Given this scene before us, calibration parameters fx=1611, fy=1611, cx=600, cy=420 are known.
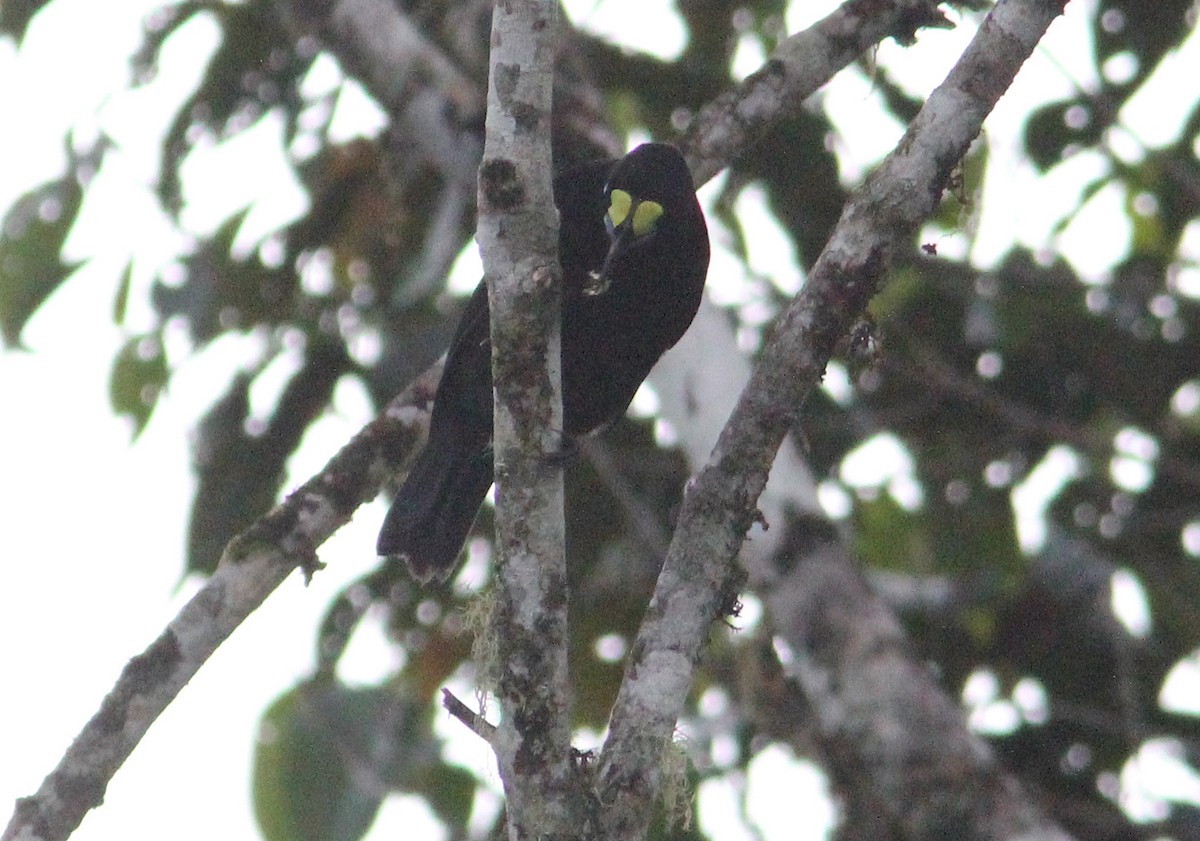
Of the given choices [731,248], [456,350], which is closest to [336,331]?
Result: [731,248]

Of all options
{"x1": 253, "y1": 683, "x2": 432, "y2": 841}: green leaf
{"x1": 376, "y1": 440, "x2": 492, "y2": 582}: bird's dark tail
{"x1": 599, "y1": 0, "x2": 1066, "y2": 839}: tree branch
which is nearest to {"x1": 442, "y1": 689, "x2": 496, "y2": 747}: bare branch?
{"x1": 599, "y1": 0, "x2": 1066, "y2": 839}: tree branch

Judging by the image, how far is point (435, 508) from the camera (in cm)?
379

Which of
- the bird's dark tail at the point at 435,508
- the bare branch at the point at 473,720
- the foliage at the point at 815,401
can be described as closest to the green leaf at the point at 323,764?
the foliage at the point at 815,401

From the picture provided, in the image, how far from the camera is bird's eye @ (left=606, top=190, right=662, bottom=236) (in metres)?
3.32

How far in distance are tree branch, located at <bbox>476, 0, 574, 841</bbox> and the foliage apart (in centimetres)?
217

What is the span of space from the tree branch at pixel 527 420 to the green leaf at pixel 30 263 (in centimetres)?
259

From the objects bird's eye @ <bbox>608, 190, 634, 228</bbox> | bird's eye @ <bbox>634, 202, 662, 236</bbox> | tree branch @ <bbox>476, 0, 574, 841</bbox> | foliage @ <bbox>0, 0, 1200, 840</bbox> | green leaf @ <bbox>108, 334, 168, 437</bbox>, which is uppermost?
tree branch @ <bbox>476, 0, 574, 841</bbox>

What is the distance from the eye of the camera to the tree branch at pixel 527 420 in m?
2.33

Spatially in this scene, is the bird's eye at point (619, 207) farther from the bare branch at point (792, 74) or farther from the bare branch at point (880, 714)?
the bare branch at point (880, 714)

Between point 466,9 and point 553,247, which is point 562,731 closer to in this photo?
point 553,247

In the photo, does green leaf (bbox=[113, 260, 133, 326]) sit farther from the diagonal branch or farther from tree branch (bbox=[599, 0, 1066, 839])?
tree branch (bbox=[599, 0, 1066, 839])

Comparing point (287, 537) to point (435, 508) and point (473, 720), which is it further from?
point (473, 720)

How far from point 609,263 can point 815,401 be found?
2098 millimetres

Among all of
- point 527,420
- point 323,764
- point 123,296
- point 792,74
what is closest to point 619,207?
point 792,74
